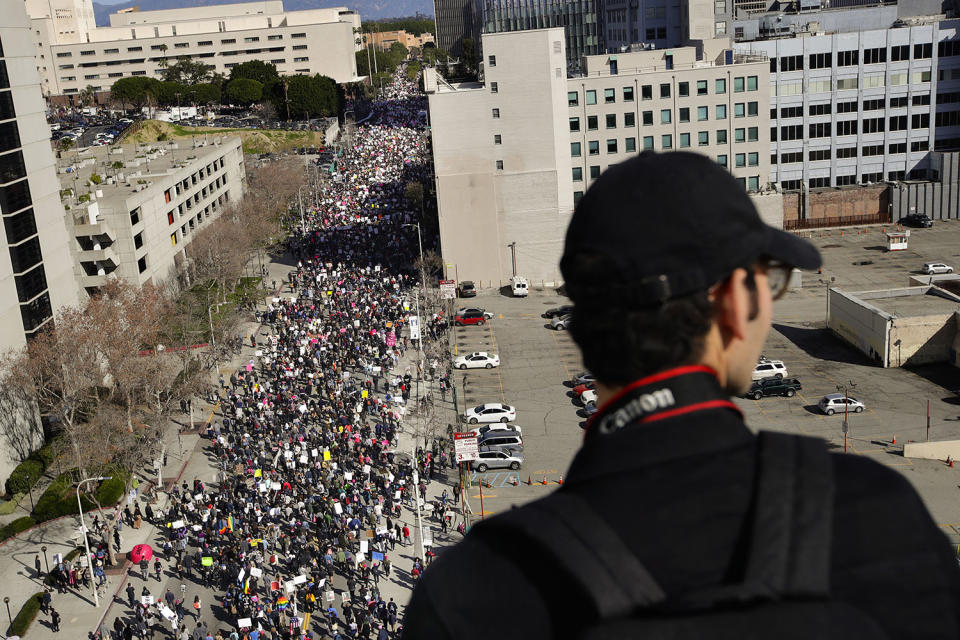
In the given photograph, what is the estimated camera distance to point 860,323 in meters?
51.8

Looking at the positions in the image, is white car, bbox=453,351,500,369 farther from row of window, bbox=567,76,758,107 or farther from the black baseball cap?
the black baseball cap

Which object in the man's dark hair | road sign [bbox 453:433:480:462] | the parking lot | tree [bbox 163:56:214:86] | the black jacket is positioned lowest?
the parking lot

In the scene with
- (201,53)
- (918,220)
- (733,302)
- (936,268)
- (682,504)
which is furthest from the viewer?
(201,53)

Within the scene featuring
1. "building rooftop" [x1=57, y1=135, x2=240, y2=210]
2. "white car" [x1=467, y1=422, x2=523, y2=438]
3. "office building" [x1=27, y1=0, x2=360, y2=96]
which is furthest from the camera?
"office building" [x1=27, y1=0, x2=360, y2=96]

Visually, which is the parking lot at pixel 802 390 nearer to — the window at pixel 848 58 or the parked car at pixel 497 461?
the parked car at pixel 497 461

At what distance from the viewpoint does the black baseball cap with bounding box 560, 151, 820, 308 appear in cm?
244

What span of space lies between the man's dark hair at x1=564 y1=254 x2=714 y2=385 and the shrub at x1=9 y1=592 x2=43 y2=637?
31990 mm

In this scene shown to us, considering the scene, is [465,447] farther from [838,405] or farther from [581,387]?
[838,405]

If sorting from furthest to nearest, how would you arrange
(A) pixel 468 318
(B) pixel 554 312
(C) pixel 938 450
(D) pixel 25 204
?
(B) pixel 554 312 < (A) pixel 468 318 < (D) pixel 25 204 < (C) pixel 938 450


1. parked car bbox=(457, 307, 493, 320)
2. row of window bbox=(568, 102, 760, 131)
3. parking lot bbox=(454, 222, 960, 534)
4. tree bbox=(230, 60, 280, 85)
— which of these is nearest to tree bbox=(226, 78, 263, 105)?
tree bbox=(230, 60, 280, 85)

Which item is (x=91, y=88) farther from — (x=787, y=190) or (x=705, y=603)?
(x=705, y=603)

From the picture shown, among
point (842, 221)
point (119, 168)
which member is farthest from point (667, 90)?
point (119, 168)

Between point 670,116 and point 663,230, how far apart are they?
2788 inches

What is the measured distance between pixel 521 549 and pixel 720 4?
9896 centimetres
